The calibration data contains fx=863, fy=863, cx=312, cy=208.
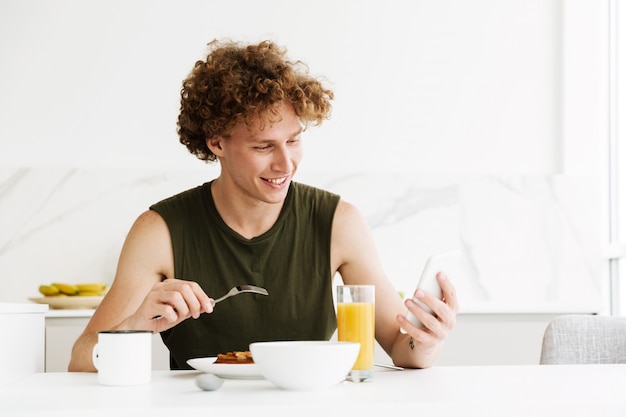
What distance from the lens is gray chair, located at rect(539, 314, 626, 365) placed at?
205cm

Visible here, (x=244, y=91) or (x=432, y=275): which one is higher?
(x=244, y=91)

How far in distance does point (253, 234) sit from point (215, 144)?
242 millimetres

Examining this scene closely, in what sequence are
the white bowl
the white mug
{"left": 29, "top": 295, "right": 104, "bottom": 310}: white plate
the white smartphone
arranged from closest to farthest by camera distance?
the white bowl < the white mug < the white smartphone < {"left": 29, "top": 295, "right": 104, "bottom": 310}: white plate

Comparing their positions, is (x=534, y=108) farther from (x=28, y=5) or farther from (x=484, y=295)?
(x=28, y=5)

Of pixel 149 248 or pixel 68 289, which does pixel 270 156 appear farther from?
pixel 68 289

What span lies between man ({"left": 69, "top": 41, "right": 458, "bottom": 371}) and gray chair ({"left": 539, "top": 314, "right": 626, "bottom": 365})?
43cm

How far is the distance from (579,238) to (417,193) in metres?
0.72

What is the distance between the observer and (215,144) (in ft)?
6.84

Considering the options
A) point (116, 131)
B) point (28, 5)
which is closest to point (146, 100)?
point (116, 131)

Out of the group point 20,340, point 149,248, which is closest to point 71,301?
point 149,248

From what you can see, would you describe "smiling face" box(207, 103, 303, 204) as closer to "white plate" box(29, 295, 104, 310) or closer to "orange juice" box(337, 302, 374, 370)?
"orange juice" box(337, 302, 374, 370)

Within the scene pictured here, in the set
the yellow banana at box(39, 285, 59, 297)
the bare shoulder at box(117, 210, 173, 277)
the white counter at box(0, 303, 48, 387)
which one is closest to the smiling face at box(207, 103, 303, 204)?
the bare shoulder at box(117, 210, 173, 277)

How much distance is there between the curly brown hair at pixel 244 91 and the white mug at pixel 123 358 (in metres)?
0.72

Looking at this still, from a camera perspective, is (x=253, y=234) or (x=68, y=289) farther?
(x=68, y=289)
